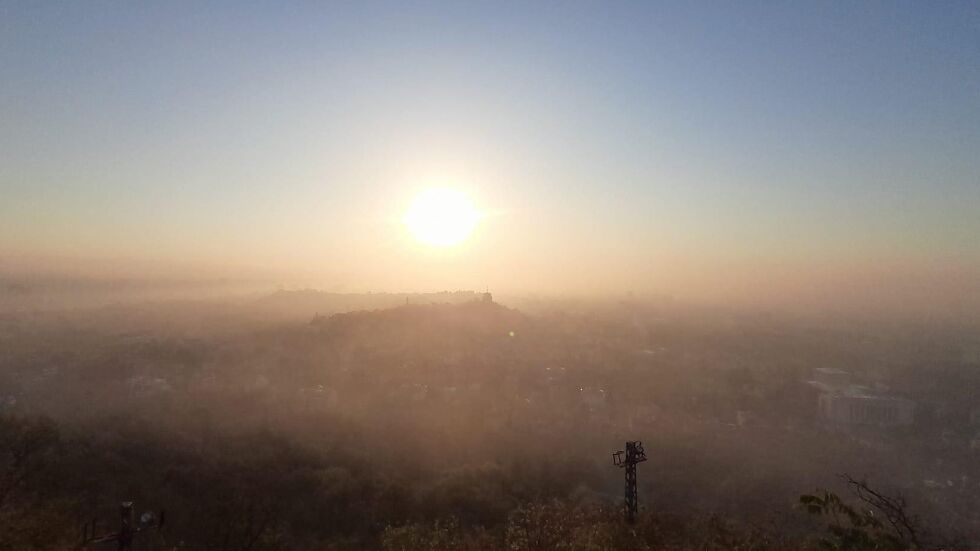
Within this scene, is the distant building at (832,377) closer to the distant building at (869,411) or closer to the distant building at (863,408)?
the distant building at (863,408)

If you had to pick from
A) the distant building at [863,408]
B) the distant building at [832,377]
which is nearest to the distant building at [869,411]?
the distant building at [863,408]

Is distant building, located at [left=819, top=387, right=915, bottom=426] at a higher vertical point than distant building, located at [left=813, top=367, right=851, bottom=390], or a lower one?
lower

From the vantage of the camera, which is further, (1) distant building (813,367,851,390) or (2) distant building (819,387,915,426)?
(1) distant building (813,367,851,390)

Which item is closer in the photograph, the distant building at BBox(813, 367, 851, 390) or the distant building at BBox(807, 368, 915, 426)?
the distant building at BBox(807, 368, 915, 426)

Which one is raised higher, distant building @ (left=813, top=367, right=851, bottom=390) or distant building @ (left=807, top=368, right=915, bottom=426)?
distant building @ (left=813, top=367, right=851, bottom=390)

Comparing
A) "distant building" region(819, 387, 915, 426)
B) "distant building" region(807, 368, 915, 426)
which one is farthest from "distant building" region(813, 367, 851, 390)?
"distant building" region(819, 387, 915, 426)

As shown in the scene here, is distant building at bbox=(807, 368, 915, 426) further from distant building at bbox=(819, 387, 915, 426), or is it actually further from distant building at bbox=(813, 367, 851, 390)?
distant building at bbox=(813, 367, 851, 390)

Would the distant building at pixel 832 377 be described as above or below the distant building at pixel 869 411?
above

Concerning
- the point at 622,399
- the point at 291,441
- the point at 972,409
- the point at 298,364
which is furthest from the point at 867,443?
the point at 298,364

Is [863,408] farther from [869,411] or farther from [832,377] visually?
[832,377]

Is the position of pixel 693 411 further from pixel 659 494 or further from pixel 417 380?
pixel 417 380

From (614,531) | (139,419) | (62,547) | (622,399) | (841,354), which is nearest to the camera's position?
(62,547)
